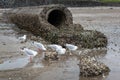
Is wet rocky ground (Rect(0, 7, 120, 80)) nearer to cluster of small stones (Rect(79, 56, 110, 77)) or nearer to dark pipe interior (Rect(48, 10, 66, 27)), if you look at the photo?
cluster of small stones (Rect(79, 56, 110, 77))

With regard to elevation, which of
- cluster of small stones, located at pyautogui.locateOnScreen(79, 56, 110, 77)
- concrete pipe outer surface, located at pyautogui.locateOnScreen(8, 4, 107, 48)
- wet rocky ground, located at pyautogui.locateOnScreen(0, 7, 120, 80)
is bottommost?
wet rocky ground, located at pyautogui.locateOnScreen(0, 7, 120, 80)

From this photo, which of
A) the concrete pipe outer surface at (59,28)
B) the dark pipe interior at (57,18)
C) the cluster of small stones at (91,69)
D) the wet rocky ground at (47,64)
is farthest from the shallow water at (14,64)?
the dark pipe interior at (57,18)

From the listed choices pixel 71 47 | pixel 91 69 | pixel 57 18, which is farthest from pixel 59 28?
pixel 91 69

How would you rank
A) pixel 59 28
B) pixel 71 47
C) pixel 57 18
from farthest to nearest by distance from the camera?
pixel 57 18
pixel 59 28
pixel 71 47

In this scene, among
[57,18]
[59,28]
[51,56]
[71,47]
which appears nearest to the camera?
[51,56]

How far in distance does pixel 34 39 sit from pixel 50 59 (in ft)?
14.3

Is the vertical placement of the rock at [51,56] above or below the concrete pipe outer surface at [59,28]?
below

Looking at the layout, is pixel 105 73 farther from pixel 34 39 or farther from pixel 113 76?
pixel 34 39

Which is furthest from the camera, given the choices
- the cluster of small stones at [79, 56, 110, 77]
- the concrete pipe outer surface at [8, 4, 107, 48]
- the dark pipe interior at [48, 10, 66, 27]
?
the dark pipe interior at [48, 10, 66, 27]

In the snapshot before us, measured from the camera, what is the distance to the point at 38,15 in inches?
735

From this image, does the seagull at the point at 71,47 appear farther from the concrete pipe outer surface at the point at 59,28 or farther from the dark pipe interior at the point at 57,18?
the dark pipe interior at the point at 57,18

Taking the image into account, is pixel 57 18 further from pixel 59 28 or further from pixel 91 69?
pixel 91 69

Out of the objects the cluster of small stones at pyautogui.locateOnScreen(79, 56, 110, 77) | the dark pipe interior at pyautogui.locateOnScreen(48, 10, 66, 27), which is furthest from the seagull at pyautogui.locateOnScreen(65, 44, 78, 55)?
the dark pipe interior at pyautogui.locateOnScreen(48, 10, 66, 27)

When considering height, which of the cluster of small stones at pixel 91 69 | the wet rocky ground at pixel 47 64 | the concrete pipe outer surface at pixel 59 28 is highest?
the concrete pipe outer surface at pixel 59 28
